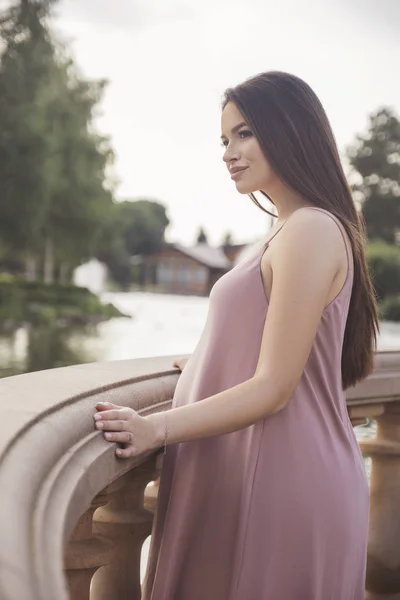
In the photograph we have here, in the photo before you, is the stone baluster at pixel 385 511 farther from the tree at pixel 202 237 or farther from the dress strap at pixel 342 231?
the tree at pixel 202 237

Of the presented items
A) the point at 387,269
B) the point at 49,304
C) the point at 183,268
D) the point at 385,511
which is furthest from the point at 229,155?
the point at 183,268

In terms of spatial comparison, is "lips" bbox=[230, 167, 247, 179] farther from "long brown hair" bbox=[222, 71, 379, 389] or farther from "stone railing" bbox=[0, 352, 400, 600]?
"stone railing" bbox=[0, 352, 400, 600]

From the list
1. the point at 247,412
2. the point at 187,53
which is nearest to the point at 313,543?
the point at 247,412

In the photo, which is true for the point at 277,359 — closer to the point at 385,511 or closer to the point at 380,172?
the point at 385,511

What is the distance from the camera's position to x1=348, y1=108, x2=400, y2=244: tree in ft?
161

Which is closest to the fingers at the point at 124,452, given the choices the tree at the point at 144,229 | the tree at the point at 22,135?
the tree at the point at 22,135

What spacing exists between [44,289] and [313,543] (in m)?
30.0

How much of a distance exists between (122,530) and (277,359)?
55 centimetres

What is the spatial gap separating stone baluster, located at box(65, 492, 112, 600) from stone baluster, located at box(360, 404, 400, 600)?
1.12 meters

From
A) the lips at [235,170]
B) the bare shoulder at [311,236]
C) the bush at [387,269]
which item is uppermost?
the bush at [387,269]

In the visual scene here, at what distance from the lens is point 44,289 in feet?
101

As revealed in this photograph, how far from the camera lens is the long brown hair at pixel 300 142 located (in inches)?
60.5

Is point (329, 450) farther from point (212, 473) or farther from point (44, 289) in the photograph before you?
point (44, 289)

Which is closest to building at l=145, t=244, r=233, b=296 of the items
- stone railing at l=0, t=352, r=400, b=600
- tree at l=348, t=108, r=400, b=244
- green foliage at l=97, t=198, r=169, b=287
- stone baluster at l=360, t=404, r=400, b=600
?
green foliage at l=97, t=198, r=169, b=287
